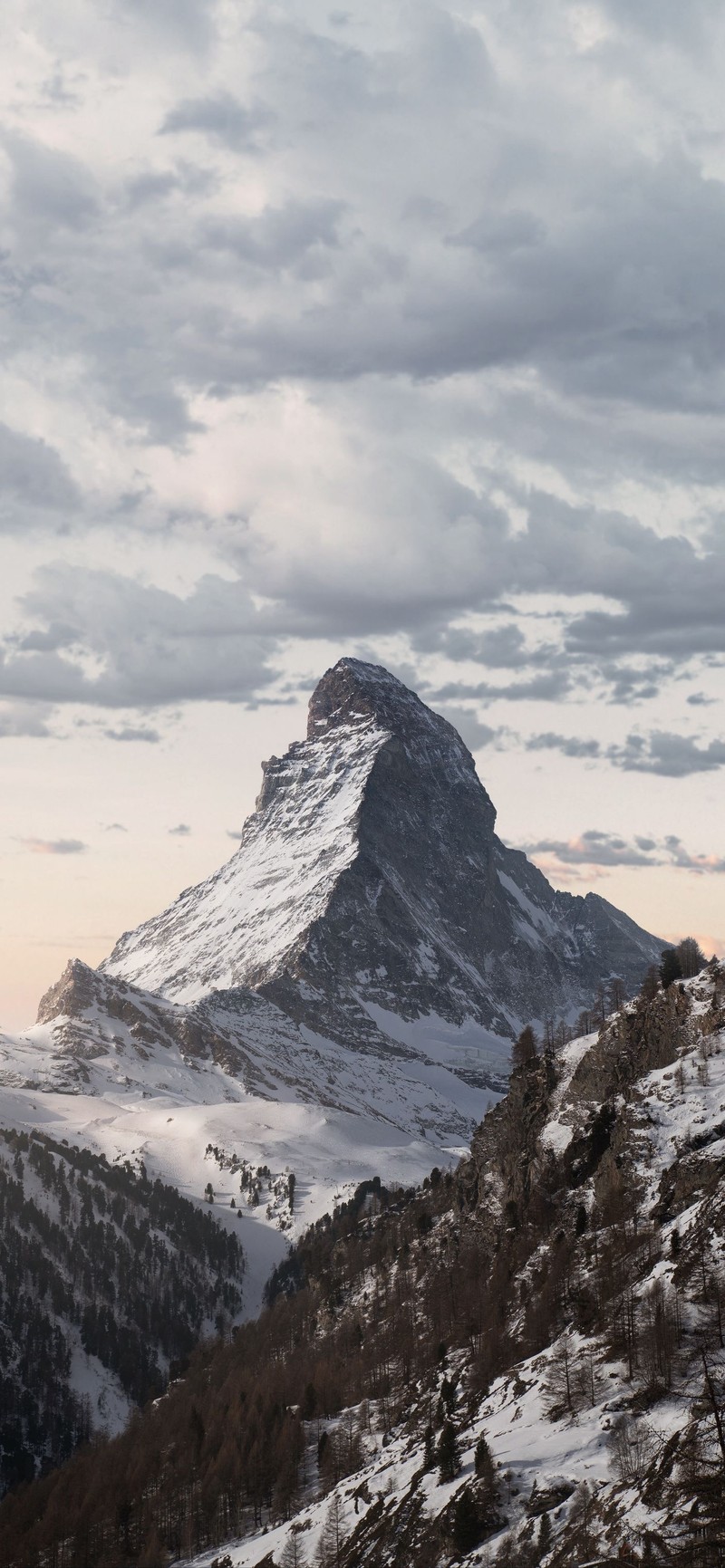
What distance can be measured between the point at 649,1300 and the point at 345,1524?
1599 inches

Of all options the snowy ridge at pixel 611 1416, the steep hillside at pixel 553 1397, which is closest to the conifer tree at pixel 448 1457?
the steep hillside at pixel 553 1397

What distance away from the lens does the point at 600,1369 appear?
123000mm

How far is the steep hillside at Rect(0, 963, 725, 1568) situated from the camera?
101688 mm

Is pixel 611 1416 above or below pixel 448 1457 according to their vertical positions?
above

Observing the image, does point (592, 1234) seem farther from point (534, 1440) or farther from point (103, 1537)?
point (103, 1537)

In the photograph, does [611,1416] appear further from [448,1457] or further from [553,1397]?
[448,1457]

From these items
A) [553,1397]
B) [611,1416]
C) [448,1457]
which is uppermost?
[611,1416]

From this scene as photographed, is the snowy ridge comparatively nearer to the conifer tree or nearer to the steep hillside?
A: the steep hillside

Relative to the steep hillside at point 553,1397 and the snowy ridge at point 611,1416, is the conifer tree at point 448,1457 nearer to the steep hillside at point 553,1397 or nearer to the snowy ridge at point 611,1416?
the steep hillside at point 553,1397

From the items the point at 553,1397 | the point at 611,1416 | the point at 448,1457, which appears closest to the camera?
the point at 611,1416

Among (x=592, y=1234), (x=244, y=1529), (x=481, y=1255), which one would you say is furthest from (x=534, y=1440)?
(x=481, y=1255)

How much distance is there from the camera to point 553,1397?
123312 mm

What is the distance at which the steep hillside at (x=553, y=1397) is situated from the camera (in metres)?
102

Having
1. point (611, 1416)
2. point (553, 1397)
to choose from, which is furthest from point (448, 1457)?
point (611, 1416)
